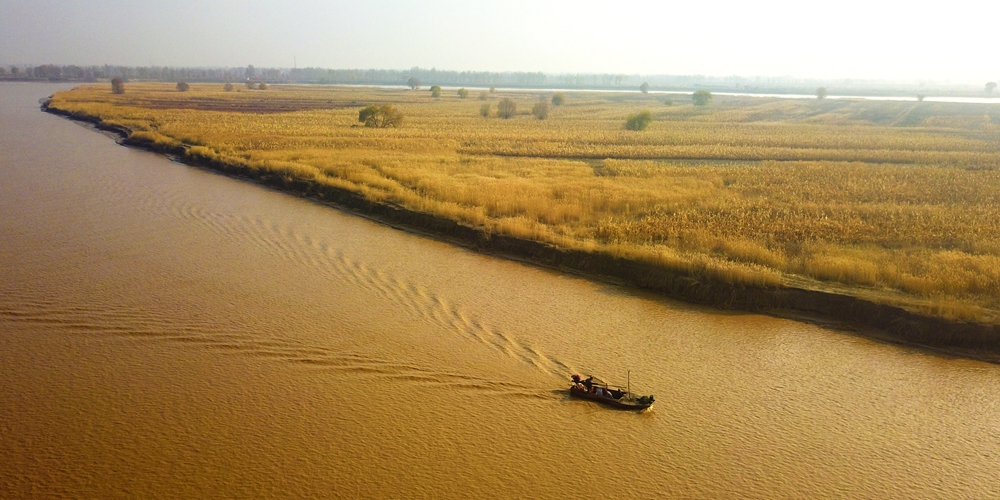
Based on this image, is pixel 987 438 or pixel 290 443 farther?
pixel 987 438

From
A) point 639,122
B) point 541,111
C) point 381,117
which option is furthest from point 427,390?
point 541,111

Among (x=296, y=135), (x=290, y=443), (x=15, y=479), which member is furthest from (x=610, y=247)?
(x=296, y=135)

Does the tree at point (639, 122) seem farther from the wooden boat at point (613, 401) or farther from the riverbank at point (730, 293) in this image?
the wooden boat at point (613, 401)

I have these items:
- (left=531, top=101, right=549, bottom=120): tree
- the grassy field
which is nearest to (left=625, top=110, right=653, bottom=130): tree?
the grassy field

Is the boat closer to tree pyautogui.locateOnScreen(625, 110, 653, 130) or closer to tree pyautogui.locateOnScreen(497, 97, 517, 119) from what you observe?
tree pyautogui.locateOnScreen(625, 110, 653, 130)

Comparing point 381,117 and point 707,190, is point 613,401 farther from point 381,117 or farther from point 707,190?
point 381,117

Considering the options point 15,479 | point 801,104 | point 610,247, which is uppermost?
point 801,104

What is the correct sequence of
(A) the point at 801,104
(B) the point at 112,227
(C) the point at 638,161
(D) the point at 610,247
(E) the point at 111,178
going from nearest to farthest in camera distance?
(D) the point at 610,247 < (B) the point at 112,227 < (E) the point at 111,178 < (C) the point at 638,161 < (A) the point at 801,104

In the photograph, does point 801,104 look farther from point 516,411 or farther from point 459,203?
point 516,411

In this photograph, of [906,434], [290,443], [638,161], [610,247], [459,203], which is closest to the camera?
[290,443]
